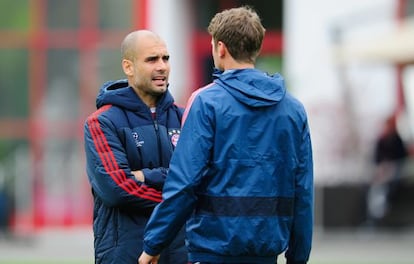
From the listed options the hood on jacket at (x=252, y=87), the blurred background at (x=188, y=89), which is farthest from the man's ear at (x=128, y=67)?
the blurred background at (x=188, y=89)

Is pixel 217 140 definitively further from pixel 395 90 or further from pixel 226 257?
pixel 395 90

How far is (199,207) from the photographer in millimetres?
6180

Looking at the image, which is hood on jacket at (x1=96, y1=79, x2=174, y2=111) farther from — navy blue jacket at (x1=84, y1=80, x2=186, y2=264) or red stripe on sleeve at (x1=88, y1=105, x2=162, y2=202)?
red stripe on sleeve at (x1=88, y1=105, x2=162, y2=202)

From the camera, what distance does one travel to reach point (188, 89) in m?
24.5

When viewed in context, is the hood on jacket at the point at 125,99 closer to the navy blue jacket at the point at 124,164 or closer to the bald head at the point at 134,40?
the navy blue jacket at the point at 124,164

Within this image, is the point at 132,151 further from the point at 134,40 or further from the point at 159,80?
the point at 134,40

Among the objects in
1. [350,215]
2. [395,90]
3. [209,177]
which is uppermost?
[209,177]

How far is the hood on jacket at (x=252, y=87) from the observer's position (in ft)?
20.2

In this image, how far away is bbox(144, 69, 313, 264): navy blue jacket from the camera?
6.07m

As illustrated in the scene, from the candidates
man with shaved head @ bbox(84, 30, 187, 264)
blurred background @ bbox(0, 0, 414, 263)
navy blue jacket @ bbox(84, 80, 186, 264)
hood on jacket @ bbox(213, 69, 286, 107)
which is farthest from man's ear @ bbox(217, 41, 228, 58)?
blurred background @ bbox(0, 0, 414, 263)

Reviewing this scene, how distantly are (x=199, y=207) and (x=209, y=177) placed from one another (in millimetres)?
164

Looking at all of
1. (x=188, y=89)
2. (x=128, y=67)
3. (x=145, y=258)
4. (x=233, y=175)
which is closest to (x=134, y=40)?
(x=128, y=67)

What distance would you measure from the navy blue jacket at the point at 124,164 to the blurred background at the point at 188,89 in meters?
13.1

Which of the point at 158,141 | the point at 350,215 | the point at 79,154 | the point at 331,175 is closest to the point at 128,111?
the point at 158,141
